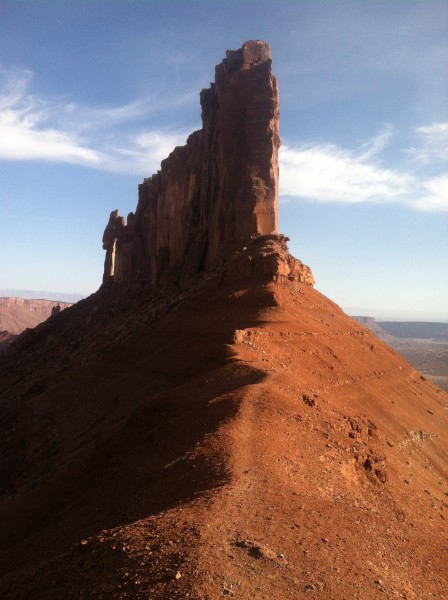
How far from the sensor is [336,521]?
11.5 metres

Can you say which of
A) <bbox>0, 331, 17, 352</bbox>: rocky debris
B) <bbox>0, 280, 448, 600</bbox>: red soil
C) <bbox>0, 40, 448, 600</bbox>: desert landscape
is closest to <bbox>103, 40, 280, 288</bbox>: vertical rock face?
<bbox>0, 40, 448, 600</bbox>: desert landscape

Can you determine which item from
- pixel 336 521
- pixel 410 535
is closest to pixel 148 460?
pixel 336 521

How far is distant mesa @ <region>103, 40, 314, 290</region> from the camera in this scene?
1663 inches

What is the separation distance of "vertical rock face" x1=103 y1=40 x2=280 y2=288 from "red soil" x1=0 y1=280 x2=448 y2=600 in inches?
338

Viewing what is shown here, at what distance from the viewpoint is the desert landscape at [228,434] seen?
9.38m

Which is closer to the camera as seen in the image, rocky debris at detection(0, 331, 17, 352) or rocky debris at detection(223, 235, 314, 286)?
rocky debris at detection(223, 235, 314, 286)

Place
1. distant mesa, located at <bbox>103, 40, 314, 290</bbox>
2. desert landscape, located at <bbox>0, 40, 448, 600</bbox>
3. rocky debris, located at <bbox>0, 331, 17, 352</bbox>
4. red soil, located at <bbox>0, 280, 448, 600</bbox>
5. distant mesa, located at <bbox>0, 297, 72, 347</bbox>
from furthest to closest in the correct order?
distant mesa, located at <bbox>0, 297, 72, 347</bbox> → rocky debris, located at <bbox>0, 331, 17, 352</bbox> → distant mesa, located at <bbox>103, 40, 314, 290</bbox> → desert landscape, located at <bbox>0, 40, 448, 600</bbox> → red soil, located at <bbox>0, 280, 448, 600</bbox>

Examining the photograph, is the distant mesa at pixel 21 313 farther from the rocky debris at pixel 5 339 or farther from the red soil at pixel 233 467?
the red soil at pixel 233 467

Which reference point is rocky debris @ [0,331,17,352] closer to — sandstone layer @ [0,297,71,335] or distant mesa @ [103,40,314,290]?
sandstone layer @ [0,297,71,335]

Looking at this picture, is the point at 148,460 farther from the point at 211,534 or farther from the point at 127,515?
the point at 211,534

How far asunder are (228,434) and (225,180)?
107 feet

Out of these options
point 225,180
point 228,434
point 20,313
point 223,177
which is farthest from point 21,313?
point 228,434

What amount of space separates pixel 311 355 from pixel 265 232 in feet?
54.1

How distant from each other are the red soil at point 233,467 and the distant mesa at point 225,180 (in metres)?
7.94
